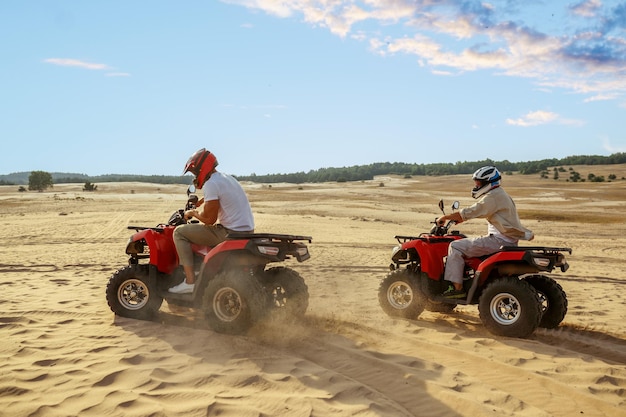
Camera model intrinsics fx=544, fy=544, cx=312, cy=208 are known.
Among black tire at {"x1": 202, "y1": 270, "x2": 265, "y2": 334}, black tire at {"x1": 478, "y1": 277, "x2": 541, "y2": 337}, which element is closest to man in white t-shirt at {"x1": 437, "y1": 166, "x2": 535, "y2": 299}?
black tire at {"x1": 478, "y1": 277, "x2": 541, "y2": 337}

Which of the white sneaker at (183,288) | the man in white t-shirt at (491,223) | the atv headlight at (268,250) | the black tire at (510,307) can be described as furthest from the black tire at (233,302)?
the black tire at (510,307)

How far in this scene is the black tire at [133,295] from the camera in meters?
7.22

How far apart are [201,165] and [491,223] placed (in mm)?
3941

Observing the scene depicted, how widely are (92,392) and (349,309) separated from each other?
174 inches

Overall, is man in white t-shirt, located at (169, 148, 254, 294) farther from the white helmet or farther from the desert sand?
the white helmet

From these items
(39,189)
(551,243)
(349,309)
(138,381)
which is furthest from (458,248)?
(39,189)

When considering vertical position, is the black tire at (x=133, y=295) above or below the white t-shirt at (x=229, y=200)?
below

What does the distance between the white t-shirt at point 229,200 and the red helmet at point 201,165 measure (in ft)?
0.29

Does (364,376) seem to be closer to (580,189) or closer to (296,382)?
(296,382)

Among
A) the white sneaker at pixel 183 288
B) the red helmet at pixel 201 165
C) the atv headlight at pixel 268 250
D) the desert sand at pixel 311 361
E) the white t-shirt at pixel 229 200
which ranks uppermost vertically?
the red helmet at pixel 201 165

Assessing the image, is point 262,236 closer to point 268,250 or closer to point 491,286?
point 268,250

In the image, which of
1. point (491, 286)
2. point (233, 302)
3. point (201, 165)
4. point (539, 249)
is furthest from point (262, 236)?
point (539, 249)

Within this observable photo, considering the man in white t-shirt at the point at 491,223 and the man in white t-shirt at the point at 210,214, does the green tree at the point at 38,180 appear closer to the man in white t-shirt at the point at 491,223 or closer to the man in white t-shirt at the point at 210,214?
the man in white t-shirt at the point at 210,214

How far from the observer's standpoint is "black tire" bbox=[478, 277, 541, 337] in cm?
666
